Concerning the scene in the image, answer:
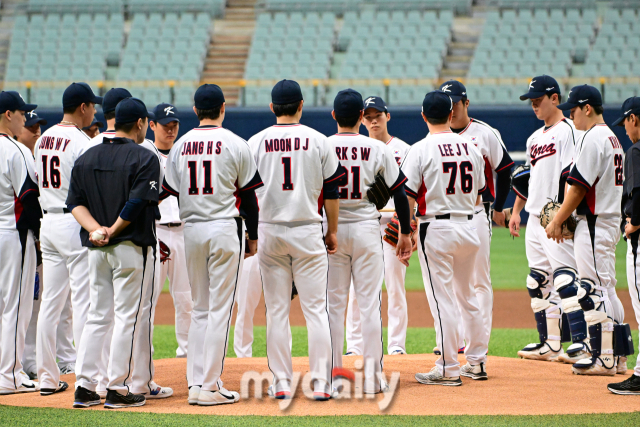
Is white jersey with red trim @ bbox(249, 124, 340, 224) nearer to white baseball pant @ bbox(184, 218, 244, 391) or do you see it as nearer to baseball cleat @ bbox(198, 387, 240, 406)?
white baseball pant @ bbox(184, 218, 244, 391)

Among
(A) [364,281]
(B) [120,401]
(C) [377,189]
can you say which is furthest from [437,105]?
(B) [120,401]

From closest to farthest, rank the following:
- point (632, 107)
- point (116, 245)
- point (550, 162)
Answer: point (116, 245)
point (632, 107)
point (550, 162)

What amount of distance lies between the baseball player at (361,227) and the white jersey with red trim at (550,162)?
172 centimetres

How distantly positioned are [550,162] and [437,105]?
1.42m

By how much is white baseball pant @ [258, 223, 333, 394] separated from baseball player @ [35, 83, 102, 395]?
1352 mm

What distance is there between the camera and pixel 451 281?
5348 mm

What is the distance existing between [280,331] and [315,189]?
100 centimetres

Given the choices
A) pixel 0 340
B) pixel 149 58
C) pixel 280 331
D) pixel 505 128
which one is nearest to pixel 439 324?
pixel 280 331

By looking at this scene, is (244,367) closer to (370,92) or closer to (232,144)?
(232,144)

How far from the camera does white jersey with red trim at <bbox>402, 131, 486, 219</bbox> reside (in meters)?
5.25

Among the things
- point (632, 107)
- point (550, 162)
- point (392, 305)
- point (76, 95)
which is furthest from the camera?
point (392, 305)

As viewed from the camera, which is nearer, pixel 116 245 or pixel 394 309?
pixel 116 245

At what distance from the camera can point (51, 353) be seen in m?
5.02

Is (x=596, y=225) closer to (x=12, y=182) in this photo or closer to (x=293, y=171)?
(x=293, y=171)
